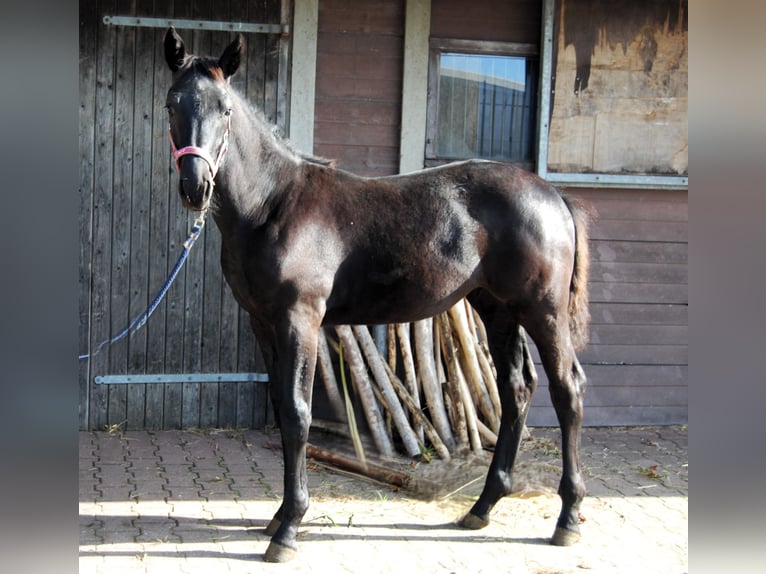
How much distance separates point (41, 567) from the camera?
3.83 feet

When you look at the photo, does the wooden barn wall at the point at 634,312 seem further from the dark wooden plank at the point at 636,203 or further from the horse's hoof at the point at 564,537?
the horse's hoof at the point at 564,537

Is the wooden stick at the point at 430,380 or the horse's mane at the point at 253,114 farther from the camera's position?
the wooden stick at the point at 430,380

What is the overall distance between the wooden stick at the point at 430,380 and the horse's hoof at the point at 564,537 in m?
1.58

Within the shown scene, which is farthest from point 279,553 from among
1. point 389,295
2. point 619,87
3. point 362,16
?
point 619,87

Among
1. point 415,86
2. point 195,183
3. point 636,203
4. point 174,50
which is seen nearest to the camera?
point 195,183

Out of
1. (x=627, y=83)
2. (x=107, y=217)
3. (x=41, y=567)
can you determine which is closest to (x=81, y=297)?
(x=107, y=217)

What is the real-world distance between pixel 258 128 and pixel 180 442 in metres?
2.83

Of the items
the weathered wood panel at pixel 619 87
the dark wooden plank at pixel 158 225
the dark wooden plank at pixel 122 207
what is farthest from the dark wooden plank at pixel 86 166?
the weathered wood panel at pixel 619 87

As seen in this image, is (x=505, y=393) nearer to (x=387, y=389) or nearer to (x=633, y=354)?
(x=387, y=389)

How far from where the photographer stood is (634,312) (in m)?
6.73

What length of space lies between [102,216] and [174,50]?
8.61ft

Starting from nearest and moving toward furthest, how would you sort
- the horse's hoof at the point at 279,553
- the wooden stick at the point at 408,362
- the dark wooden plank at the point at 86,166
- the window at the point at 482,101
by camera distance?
the horse's hoof at the point at 279,553
the dark wooden plank at the point at 86,166
the wooden stick at the point at 408,362
the window at the point at 482,101

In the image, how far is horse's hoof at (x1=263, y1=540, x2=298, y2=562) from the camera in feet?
12.9

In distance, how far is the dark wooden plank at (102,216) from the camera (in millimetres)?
5973
